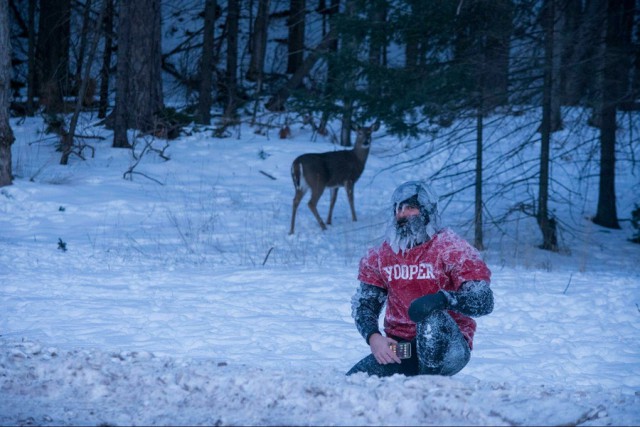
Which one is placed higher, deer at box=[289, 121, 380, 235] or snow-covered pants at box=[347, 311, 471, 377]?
deer at box=[289, 121, 380, 235]

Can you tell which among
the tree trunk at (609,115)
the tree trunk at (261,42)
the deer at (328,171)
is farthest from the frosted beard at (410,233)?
the tree trunk at (261,42)

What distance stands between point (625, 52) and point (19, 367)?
1082cm

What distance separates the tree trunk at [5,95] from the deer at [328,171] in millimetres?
5101

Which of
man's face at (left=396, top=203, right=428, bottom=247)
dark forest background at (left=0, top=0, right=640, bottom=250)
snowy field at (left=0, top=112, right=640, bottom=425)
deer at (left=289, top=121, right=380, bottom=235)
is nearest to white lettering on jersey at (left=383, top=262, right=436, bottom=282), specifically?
man's face at (left=396, top=203, right=428, bottom=247)

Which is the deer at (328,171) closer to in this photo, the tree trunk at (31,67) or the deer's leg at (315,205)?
the deer's leg at (315,205)

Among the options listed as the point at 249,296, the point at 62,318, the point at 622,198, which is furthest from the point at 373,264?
the point at 622,198

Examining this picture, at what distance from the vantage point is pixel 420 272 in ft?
13.3

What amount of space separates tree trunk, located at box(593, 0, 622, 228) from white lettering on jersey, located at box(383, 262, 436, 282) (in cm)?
864

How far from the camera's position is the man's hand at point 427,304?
3781mm

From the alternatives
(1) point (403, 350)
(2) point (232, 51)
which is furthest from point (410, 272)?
(2) point (232, 51)

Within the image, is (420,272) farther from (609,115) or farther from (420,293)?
(609,115)

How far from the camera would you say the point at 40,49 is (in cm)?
Result: 2362

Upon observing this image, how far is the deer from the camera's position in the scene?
49.1 feet

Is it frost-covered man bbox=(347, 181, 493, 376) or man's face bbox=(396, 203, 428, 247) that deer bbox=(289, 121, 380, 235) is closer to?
frost-covered man bbox=(347, 181, 493, 376)
